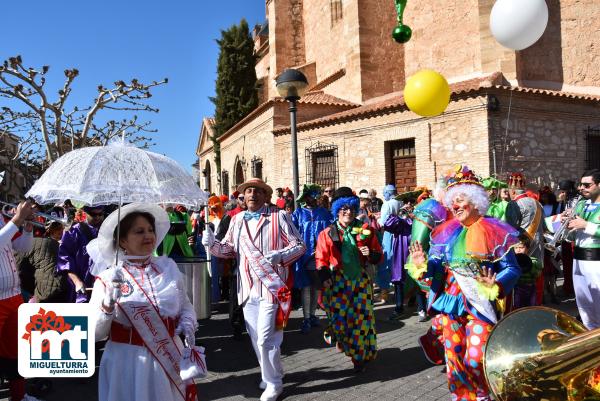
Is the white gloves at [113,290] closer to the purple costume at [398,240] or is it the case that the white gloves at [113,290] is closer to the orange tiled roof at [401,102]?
the purple costume at [398,240]

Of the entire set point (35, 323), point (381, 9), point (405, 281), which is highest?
point (381, 9)

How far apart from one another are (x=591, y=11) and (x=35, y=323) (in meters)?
19.4

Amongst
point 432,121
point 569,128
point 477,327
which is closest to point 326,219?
point 477,327

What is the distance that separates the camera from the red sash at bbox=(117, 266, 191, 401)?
2604 millimetres

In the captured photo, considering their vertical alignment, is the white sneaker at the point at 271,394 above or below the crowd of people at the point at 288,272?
below

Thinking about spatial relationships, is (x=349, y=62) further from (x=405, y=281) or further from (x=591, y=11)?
(x=405, y=281)

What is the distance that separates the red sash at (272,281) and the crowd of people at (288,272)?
1 cm

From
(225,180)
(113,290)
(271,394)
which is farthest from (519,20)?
(225,180)

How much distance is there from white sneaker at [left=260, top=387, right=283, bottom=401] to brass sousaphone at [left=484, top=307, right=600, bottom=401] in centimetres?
211

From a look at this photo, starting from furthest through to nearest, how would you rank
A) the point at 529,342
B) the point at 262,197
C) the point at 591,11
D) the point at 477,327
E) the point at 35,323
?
1. the point at 591,11
2. the point at 262,197
3. the point at 477,327
4. the point at 35,323
5. the point at 529,342

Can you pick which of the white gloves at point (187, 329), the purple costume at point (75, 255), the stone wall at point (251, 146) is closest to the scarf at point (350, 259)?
the white gloves at point (187, 329)

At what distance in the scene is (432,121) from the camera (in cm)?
1415

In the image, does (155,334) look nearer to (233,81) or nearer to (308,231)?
(308,231)

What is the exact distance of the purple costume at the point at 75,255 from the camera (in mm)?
4652
